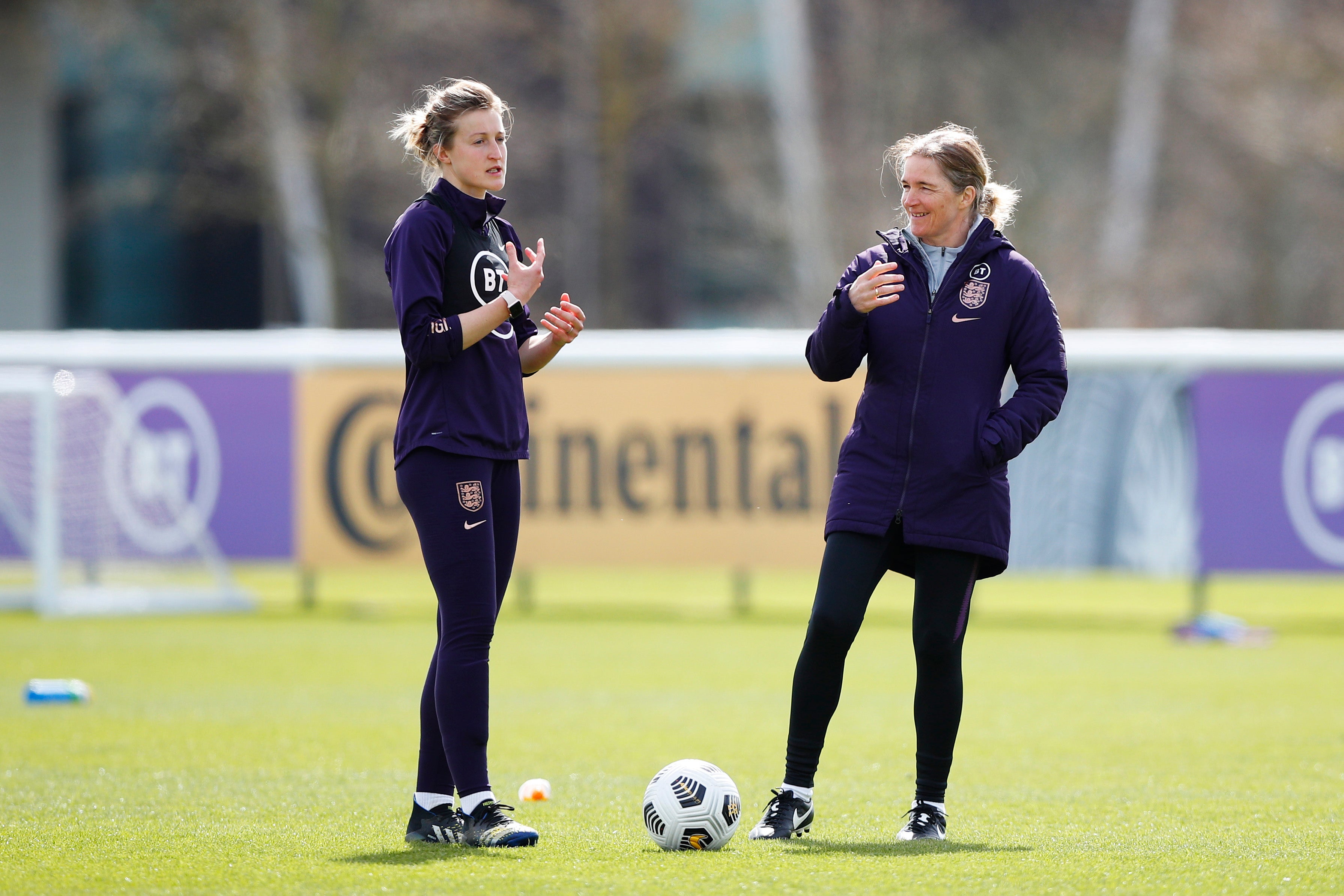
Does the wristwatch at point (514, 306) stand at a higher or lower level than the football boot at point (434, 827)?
higher

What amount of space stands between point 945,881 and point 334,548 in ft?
35.7

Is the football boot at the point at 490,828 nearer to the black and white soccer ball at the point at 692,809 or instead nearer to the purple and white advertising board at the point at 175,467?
the black and white soccer ball at the point at 692,809

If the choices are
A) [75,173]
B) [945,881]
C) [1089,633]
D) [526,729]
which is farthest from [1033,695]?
[75,173]

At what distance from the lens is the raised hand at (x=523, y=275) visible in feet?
16.8

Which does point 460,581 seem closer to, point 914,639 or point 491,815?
point 491,815

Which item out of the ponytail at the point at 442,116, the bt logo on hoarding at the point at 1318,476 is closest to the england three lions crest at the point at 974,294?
the ponytail at the point at 442,116

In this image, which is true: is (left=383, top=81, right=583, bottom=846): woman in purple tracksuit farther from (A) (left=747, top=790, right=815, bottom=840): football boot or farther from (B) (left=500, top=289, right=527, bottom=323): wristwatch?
A: (A) (left=747, top=790, right=815, bottom=840): football boot

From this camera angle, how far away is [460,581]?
5.02 metres

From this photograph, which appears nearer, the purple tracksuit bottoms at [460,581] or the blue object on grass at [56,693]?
the purple tracksuit bottoms at [460,581]

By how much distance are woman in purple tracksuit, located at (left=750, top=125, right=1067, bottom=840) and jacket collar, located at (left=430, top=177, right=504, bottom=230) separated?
1.10m

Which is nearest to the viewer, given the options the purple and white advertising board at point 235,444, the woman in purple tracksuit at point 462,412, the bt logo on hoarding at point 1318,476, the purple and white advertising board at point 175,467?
the woman in purple tracksuit at point 462,412

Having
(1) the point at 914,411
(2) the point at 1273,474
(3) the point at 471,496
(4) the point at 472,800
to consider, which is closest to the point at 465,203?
(3) the point at 471,496

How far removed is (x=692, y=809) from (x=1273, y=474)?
9.65 m

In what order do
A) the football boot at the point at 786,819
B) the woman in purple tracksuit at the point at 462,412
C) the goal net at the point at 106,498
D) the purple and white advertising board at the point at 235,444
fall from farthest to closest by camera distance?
the purple and white advertising board at the point at 235,444, the goal net at the point at 106,498, the football boot at the point at 786,819, the woman in purple tracksuit at the point at 462,412
